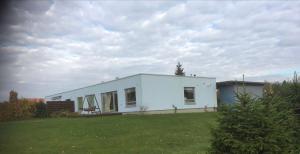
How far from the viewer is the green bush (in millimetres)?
6051

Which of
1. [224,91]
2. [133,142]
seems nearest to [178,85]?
[224,91]

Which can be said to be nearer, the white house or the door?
the white house

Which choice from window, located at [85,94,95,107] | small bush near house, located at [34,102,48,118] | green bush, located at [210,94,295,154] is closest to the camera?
green bush, located at [210,94,295,154]

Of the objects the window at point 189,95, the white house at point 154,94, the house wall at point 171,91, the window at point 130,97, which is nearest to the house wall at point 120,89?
the white house at point 154,94

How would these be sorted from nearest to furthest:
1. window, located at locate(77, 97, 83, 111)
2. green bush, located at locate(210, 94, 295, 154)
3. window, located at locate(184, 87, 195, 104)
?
green bush, located at locate(210, 94, 295, 154) < window, located at locate(184, 87, 195, 104) < window, located at locate(77, 97, 83, 111)

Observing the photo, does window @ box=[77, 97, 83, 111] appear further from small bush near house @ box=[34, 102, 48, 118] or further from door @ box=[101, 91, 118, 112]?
small bush near house @ box=[34, 102, 48, 118]

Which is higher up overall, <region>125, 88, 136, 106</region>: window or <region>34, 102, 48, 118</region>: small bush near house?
<region>125, 88, 136, 106</region>: window

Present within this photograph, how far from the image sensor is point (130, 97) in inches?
1264

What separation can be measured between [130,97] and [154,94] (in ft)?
7.36

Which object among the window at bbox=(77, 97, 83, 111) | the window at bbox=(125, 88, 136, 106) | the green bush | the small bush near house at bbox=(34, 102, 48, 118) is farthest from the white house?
the green bush

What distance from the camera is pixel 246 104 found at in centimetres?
643

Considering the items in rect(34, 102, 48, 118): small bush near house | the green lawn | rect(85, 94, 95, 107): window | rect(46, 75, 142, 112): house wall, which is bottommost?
the green lawn

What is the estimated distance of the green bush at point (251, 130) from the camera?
19.9 ft

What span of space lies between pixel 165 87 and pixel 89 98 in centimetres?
979
